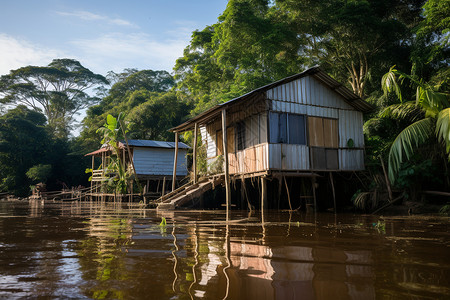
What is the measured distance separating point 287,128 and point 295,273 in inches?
403

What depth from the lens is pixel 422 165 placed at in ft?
36.2

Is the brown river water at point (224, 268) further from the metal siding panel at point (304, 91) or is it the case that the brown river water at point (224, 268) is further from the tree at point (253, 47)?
the tree at point (253, 47)

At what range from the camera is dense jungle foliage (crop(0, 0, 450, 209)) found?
455 inches

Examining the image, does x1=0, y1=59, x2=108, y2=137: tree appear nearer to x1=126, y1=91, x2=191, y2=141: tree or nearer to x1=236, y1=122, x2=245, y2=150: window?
x1=126, y1=91, x2=191, y2=141: tree

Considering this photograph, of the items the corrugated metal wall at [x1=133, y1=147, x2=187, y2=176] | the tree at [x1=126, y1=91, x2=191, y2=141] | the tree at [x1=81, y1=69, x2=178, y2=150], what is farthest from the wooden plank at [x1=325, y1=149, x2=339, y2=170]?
the tree at [x1=81, y1=69, x2=178, y2=150]

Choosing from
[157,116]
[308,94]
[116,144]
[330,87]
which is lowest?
[116,144]

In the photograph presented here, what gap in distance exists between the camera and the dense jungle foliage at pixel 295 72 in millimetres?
11562

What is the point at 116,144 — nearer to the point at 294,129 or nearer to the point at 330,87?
the point at 294,129

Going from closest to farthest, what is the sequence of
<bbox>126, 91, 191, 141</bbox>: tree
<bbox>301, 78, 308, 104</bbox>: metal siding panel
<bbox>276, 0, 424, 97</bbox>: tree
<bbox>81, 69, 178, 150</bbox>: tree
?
<bbox>301, 78, 308, 104</bbox>: metal siding panel
<bbox>276, 0, 424, 97</bbox>: tree
<bbox>126, 91, 191, 141</bbox>: tree
<bbox>81, 69, 178, 150</bbox>: tree

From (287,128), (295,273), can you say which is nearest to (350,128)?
(287,128)

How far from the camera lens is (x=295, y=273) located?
105 inches

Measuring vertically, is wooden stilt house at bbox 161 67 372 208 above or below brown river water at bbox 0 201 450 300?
above

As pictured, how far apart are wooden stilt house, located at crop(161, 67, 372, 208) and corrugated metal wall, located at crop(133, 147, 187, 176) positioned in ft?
33.1

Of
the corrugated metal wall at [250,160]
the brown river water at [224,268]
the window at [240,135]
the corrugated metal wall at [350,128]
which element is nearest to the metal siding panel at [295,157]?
the corrugated metal wall at [250,160]
